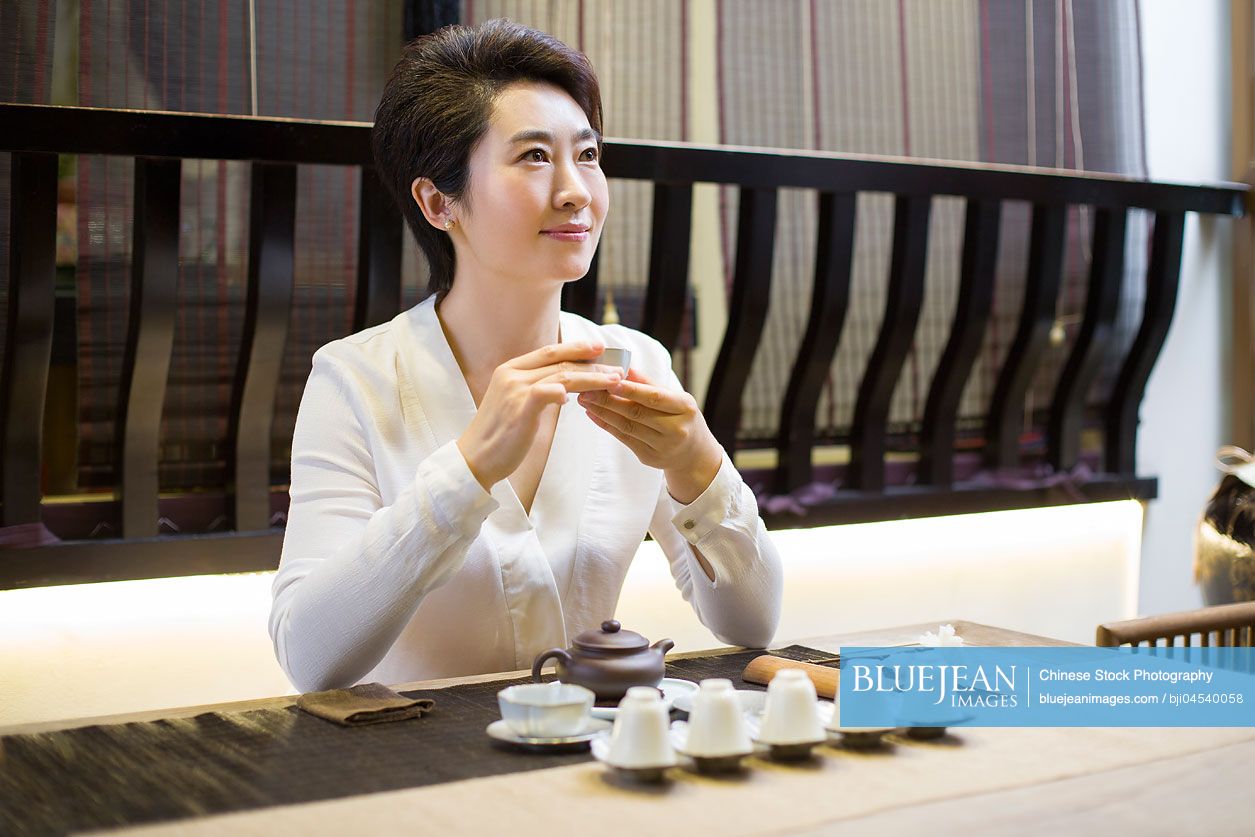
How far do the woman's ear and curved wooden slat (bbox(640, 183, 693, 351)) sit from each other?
1073 mm

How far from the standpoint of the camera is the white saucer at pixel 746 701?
141 centimetres

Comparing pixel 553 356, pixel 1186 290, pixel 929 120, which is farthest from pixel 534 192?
pixel 1186 290

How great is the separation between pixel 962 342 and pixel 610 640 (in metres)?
2.20

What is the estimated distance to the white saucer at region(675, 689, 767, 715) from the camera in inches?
55.3

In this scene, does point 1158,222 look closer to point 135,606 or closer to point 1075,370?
point 1075,370

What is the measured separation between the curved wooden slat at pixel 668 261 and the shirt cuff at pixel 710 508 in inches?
48.7

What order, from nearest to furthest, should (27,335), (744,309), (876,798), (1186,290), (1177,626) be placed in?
(876,798) < (1177,626) < (27,335) < (744,309) < (1186,290)

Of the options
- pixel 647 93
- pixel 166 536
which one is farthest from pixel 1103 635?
pixel 647 93

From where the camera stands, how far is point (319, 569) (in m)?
1.63

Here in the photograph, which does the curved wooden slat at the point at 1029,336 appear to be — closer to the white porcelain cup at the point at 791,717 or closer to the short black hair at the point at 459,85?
the short black hair at the point at 459,85

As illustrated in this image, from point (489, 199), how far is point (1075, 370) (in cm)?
235

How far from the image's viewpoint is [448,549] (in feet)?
5.09

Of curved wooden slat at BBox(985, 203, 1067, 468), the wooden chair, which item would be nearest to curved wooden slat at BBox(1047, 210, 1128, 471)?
curved wooden slat at BBox(985, 203, 1067, 468)

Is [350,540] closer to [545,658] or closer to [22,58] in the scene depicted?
[545,658]
